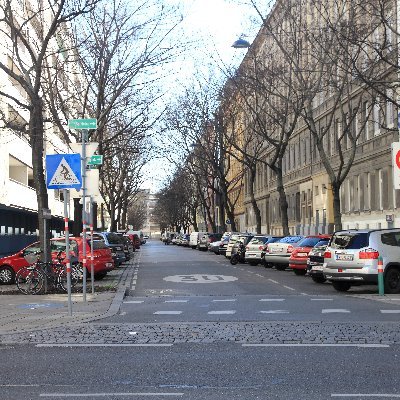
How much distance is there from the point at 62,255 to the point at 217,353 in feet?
53.1

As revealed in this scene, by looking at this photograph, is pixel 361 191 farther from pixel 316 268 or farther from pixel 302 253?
pixel 316 268

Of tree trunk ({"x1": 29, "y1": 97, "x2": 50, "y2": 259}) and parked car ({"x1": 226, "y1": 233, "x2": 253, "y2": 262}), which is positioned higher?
tree trunk ({"x1": 29, "y1": 97, "x2": 50, "y2": 259})

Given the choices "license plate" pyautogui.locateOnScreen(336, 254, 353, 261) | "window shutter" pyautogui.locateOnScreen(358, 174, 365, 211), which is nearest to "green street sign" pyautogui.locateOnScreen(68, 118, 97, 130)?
"license plate" pyautogui.locateOnScreen(336, 254, 353, 261)

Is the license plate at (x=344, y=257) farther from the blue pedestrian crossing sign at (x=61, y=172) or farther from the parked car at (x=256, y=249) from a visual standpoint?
the parked car at (x=256, y=249)

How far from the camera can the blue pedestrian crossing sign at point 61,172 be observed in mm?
15062

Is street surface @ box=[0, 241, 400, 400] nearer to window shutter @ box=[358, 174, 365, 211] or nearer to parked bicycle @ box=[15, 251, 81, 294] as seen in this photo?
parked bicycle @ box=[15, 251, 81, 294]

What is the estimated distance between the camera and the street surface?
293 inches

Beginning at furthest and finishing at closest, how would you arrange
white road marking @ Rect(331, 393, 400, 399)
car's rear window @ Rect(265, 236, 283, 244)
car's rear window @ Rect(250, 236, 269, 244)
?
car's rear window @ Rect(250, 236, 269, 244) → car's rear window @ Rect(265, 236, 283, 244) → white road marking @ Rect(331, 393, 400, 399)

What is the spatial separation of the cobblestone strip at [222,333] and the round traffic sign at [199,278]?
11.8 m

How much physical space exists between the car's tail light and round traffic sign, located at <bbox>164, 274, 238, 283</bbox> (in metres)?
6.76

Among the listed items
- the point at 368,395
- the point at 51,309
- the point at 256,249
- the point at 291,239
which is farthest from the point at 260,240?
the point at 368,395

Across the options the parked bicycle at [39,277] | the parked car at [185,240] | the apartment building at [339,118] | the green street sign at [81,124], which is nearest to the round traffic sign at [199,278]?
the parked bicycle at [39,277]

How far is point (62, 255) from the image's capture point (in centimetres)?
2527

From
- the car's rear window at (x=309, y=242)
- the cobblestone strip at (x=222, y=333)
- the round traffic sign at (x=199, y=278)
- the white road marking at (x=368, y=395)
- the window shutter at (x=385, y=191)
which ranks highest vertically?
the window shutter at (x=385, y=191)
